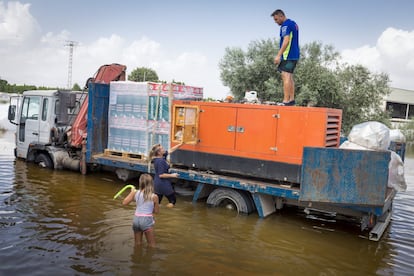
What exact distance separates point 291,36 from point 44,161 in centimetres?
814

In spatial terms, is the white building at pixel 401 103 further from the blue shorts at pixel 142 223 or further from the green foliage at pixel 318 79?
the blue shorts at pixel 142 223

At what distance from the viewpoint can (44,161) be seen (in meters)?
12.0

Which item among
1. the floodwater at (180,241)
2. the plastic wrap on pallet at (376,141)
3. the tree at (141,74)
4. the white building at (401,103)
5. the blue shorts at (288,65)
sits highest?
the tree at (141,74)

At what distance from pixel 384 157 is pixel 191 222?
361 cm

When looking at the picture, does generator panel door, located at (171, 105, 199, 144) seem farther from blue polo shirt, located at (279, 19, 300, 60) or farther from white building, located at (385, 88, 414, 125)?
white building, located at (385, 88, 414, 125)

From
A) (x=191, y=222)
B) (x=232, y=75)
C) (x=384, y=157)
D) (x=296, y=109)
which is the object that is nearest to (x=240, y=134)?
(x=296, y=109)

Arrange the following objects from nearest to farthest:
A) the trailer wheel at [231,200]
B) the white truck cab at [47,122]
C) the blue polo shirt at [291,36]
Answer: the blue polo shirt at [291,36] → the trailer wheel at [231,200] → the white truck cab at [47,122]

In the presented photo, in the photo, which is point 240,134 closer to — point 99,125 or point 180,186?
point 180,186

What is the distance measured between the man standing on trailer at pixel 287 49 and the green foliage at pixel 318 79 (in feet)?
46.5

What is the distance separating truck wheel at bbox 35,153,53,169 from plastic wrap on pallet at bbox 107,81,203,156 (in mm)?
2629

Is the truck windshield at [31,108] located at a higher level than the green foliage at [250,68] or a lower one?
lower

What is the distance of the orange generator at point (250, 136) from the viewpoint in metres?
7.25

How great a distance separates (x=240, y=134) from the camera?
7.94m

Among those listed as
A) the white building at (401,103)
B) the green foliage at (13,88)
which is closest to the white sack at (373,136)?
the white building at (401,103)
